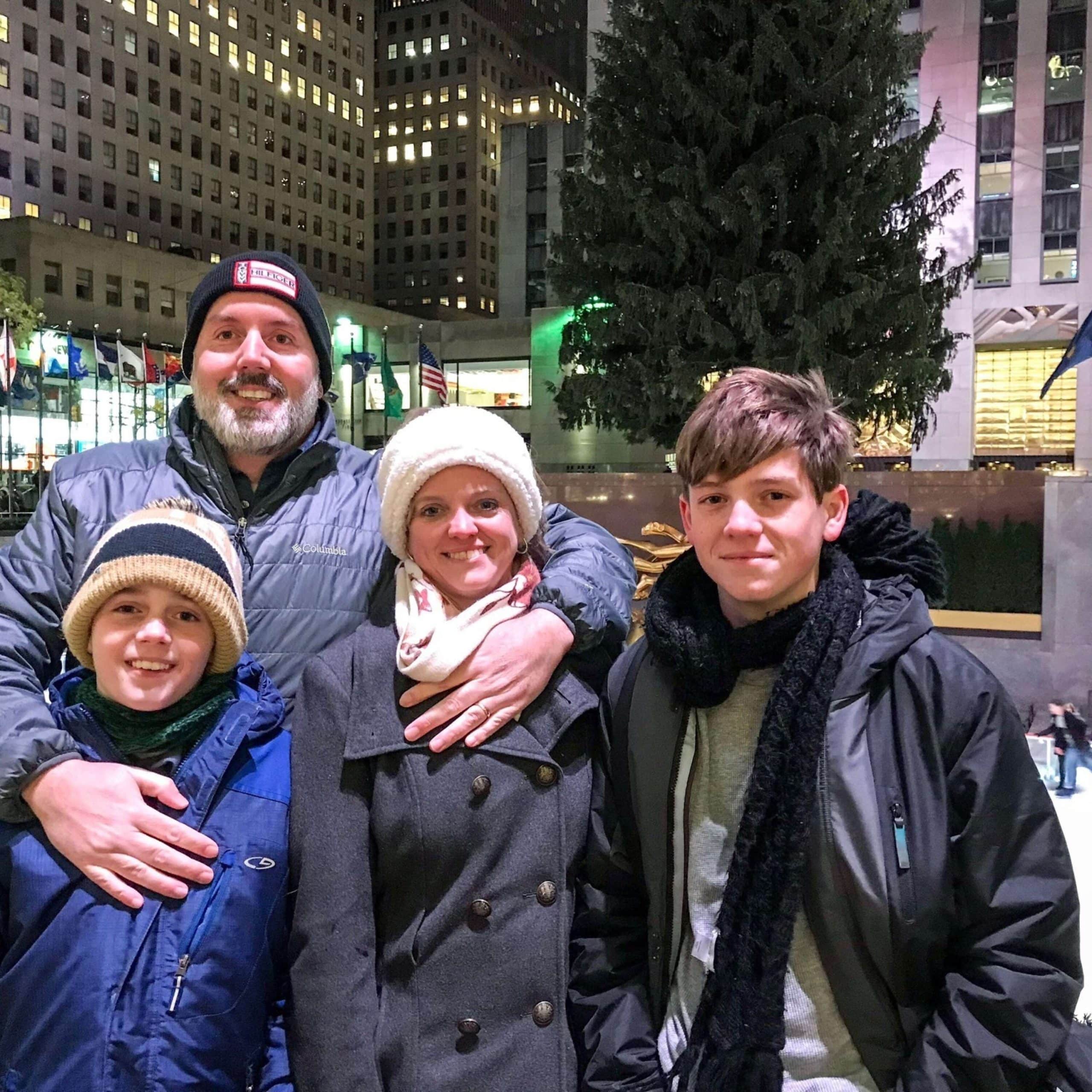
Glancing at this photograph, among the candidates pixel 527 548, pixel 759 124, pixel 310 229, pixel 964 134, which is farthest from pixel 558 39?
pixel 527 548

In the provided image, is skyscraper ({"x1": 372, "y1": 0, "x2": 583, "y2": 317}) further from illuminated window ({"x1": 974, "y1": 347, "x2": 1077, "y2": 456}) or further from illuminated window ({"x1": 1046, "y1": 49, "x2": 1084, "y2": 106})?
illuminated window ({"x1": 974, "y1": 347, "x2": 1077, "y2": 456})

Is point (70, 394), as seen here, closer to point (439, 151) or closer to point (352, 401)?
point (352, 401)

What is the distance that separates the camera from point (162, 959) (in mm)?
2051

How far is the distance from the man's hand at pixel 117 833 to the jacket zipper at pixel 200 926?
3 centimetres

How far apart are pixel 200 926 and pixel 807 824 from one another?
139cm

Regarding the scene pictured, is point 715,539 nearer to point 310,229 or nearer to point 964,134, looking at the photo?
point 964,134

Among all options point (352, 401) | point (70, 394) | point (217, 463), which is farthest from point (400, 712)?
point (70, 394)

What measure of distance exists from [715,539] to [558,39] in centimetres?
13466

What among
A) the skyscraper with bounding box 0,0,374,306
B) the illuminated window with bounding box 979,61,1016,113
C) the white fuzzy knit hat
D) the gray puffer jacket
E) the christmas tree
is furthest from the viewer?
the skyscraper with bounding box 0,0,374,306

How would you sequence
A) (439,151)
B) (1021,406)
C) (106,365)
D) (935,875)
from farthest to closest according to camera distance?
1. (439,151)
2. (106,365)
3. (1021,406)
4. (935,875)

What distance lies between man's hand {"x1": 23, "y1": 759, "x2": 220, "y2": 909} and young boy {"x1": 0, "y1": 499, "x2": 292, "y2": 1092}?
0.10 feet

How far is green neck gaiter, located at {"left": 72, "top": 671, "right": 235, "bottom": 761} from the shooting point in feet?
7.40

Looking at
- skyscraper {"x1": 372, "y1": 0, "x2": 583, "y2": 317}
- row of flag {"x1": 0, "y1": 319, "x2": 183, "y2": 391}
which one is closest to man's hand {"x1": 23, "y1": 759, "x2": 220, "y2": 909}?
row of flag {"x1": 0, "y1": 319, "x2": 183, "y2": 391}

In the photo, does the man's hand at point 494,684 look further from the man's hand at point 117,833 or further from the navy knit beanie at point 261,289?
the navy knit beanie at point 261,289
